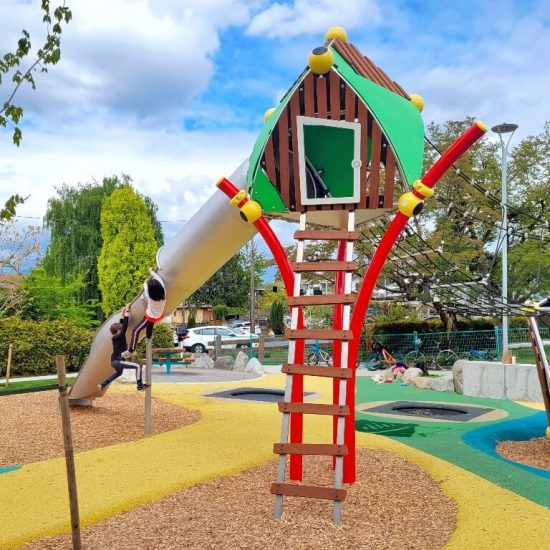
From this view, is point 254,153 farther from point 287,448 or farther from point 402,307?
point 402,307

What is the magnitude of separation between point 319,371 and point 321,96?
270 cm

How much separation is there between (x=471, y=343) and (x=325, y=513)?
17349 mm

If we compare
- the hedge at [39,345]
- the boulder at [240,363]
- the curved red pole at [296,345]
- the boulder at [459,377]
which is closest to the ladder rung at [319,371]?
the curved red pole at [296,345]

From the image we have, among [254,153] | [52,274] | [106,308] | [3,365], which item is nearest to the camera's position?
[254,153]

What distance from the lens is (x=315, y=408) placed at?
17.1 ft

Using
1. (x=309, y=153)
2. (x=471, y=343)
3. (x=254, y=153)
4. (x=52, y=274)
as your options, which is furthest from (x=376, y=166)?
(x=52, y=274)

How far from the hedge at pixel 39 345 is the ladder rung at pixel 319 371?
1473cm

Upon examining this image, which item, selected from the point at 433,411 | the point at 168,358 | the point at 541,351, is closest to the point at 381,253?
the point at 541,351

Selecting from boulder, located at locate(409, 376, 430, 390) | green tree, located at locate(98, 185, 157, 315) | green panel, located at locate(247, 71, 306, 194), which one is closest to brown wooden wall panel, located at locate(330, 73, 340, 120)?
green panel, located at locate(247, 71, 306, 194)

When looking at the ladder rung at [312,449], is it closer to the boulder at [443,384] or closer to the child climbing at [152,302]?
the child climbing at [152,302]

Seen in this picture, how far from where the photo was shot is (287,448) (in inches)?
204

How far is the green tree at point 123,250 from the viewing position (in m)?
28.8

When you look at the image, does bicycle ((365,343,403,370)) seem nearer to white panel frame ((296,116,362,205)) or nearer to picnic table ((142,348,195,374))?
picnic table ((142,348,195,374))

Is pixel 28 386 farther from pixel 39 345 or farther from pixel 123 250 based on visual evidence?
pixel 123 250
